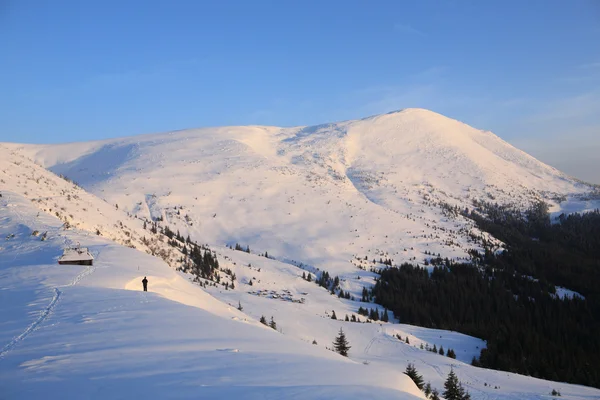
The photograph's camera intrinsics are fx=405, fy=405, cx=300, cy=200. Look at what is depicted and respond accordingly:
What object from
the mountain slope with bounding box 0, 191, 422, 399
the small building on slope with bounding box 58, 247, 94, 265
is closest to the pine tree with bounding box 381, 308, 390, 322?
the small building on slope with bounding box 58, 247, 94, 265

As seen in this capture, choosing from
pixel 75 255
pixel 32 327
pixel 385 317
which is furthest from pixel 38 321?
pixel 385 317

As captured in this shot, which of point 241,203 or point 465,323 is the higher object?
point 241,203

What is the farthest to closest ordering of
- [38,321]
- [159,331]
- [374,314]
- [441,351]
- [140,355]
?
[374,314]
[441,351]
[38,321]
[159,331]
[140,355]

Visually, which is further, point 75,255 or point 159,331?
point 75,255

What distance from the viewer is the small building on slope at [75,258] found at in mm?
29281

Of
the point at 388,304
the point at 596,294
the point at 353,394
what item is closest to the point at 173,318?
the point at 353,394

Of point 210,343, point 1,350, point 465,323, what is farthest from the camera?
point 465,323

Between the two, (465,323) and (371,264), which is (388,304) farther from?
(371,264)

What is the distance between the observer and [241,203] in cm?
17262

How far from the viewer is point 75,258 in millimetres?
29531

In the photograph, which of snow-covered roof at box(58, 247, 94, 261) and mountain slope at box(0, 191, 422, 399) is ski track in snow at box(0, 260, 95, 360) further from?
snow-covered roof at box(58, 247, 94, 261)

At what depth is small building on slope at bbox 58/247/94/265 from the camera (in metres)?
29.3

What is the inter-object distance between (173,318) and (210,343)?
4098 millimetres

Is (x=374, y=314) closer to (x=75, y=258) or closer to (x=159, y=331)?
(x=75, y=258)
